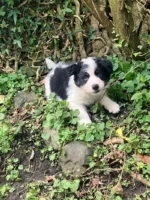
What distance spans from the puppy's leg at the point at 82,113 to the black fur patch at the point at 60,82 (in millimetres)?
180

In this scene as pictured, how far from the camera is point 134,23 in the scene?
626 cm

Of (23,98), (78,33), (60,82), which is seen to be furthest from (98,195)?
(78,33)

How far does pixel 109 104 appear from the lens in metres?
5.63

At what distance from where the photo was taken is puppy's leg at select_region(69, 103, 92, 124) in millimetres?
5340

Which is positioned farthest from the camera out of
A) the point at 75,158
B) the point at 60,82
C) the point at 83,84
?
the point at 60,82

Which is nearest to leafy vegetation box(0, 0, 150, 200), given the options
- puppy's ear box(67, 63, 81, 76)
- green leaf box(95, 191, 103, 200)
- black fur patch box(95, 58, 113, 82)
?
green leaf box(95, 191, 103, 200)

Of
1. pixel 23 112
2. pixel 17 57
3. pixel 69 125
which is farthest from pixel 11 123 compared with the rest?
pixel 17 57

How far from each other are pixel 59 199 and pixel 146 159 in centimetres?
103

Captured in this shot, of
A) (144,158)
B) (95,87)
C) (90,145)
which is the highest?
(95,87)

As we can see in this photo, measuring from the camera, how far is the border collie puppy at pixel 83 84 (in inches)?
205

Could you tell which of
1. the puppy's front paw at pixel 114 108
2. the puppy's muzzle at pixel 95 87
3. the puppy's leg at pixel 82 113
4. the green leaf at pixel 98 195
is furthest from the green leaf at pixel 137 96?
the green leaf at pixel 98 195

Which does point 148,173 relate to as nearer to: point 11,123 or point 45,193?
point 45,193

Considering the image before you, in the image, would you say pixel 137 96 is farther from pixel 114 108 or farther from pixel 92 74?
pixel 92 74

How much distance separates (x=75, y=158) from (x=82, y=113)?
0.72 m
